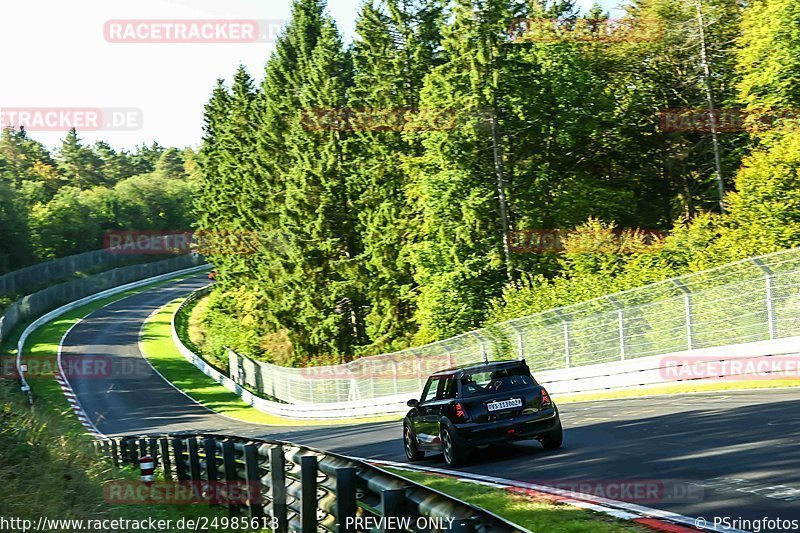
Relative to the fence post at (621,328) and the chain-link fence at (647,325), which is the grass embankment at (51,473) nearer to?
the chain-link fence at (647,325)

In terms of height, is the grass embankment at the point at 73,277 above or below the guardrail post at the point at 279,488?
above

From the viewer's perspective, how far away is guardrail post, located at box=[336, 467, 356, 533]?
28.0 feet

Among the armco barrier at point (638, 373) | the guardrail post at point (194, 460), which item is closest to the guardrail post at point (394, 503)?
the guardrail post at point (194, 460)

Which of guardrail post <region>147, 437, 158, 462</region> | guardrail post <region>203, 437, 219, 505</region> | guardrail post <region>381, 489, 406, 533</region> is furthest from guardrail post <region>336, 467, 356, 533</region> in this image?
guardrail post <region>147, 437, 158, 462</region>

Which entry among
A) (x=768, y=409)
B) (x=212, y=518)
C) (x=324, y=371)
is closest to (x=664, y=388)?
(x=768, y=409)

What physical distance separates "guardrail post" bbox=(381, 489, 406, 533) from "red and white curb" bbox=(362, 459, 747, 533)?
2.42 metres

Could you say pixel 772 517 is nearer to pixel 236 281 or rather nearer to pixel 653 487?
pixel 653 487

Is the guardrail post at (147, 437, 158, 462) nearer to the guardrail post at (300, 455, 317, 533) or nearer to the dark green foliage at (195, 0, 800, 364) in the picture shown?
the guardrail post at (300, 455, 317, 533)

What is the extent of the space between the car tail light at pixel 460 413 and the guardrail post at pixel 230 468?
356 cm

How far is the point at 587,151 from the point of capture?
53750 mm

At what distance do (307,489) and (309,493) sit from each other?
47 millimetres

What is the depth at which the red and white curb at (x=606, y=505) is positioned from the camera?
822cm

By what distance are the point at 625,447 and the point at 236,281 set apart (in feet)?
223

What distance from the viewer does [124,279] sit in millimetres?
116250
